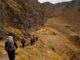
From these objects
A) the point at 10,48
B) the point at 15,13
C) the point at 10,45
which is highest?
the point at 10,45

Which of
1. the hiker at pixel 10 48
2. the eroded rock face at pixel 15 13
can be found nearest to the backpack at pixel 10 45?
the hiker at pixel 10 48

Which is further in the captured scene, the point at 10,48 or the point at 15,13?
the point at 15,13

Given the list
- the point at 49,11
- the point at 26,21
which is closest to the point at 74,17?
the point at 49,11

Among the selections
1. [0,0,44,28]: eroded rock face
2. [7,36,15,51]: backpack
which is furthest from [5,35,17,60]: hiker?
[0,0,44,28]: eroded rock face

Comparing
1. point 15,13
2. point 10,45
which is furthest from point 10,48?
point 15,13

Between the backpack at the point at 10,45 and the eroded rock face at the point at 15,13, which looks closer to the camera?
the backpack at the point at 10,45

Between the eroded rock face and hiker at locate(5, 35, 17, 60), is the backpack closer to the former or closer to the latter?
hiker at locate(5, 35, 17, 60)

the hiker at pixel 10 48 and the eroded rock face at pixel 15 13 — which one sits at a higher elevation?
the hiker at pixel 10 48

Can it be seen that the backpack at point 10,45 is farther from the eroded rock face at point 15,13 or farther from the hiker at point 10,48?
the eroded rock face at point 15,13

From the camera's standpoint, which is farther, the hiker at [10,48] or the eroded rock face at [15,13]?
the eroded rock face at [15,13]

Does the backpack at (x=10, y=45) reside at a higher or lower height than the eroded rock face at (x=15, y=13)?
higher

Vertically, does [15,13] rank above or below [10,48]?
below

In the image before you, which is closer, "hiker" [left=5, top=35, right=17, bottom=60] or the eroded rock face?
"hiker" [left=5, top=35, right=17, bottom=60]

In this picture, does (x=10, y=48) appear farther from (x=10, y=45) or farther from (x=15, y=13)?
(x=15, y=13)
